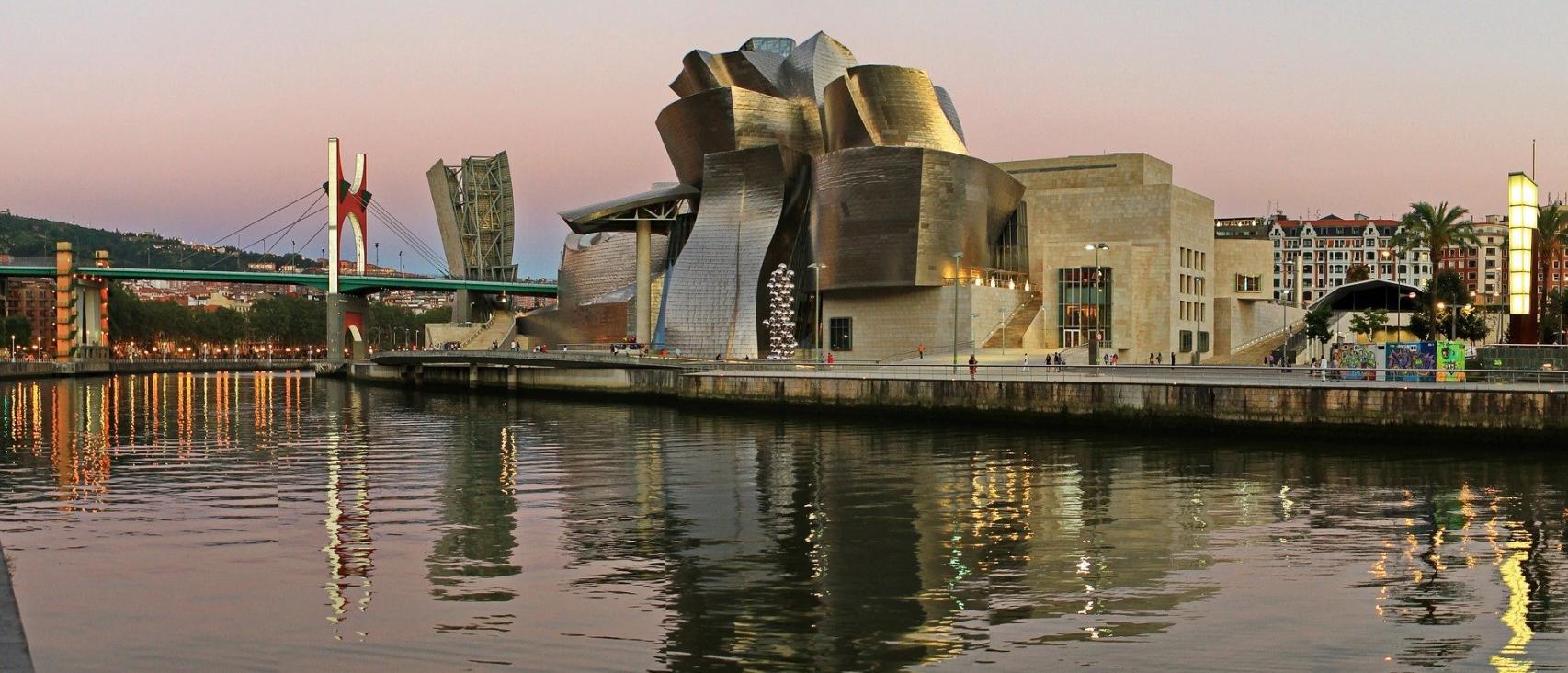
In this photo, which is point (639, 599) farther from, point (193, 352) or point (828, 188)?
point (193, 352)

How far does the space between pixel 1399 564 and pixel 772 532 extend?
7966 millimetres

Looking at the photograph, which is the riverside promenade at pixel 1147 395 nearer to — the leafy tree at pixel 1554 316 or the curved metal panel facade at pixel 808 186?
the curved metal panel facade at pixel 808 186

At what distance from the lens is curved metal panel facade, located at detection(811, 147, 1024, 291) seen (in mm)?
66625

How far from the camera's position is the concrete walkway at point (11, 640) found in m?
8.45

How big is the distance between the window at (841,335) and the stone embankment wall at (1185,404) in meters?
20.4

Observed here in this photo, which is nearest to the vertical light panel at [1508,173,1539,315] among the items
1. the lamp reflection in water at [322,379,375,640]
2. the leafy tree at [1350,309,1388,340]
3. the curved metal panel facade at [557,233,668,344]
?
the lamp reflection in water at [322,379,375,640]

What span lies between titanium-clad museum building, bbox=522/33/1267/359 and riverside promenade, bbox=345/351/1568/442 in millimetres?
12912

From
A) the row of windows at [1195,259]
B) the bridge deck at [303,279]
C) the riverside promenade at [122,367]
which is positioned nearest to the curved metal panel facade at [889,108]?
the row of windows at [1195,259]

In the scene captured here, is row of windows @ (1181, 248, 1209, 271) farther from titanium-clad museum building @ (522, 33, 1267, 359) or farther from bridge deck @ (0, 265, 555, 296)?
bridge deck @ (0, 265, 555, 296)

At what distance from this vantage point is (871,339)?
71.6 m

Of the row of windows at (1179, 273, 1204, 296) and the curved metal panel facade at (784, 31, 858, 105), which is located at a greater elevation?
the curved metal panel facade at (784, 31, 858, 105)

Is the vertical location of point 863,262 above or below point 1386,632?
above

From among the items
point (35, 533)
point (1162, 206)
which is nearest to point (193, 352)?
point (1162, 206)

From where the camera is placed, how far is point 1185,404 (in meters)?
36.0
